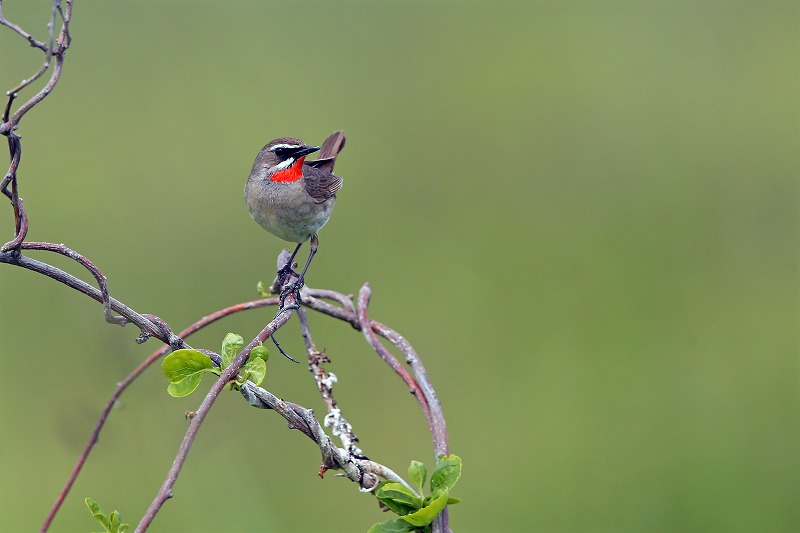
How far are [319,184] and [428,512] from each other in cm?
233

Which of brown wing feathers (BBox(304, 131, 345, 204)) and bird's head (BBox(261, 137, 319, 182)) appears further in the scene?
bird's head (BBox(261, 137, 319, 182))

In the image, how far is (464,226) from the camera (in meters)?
7.55

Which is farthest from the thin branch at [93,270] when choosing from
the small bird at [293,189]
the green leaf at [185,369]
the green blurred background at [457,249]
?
the green blurred background at [457,249]

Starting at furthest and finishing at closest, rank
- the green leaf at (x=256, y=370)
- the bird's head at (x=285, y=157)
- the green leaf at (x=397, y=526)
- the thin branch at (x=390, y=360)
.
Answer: the bird's head at (x=285, y=157), the thin branch at (x=390, y=360), the green leaf at (x=397, y=526), the green leaf at (x=256, y=370)

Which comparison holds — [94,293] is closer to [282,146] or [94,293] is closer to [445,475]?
[445,475]

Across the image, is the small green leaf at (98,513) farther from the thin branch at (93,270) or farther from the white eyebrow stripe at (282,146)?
the white eyebrow stripe at (282,146)

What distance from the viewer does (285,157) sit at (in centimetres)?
408

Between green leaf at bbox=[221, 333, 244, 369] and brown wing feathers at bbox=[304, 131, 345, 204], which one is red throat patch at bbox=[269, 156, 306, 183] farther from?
green leaf at bbox=[221, 333, 244, 369]

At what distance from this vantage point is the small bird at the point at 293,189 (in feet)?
12.5

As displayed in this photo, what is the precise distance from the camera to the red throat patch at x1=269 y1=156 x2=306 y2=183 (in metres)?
4.00

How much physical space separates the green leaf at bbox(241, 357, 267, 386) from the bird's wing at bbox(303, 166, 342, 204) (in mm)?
2132

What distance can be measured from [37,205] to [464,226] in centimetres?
364

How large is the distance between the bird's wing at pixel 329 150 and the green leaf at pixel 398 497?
2.13 metres

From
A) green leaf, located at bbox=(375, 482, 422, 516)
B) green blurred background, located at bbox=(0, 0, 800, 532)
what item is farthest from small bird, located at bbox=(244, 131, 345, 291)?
green leaf, located at bbox=(375, 482, 422, 516)
